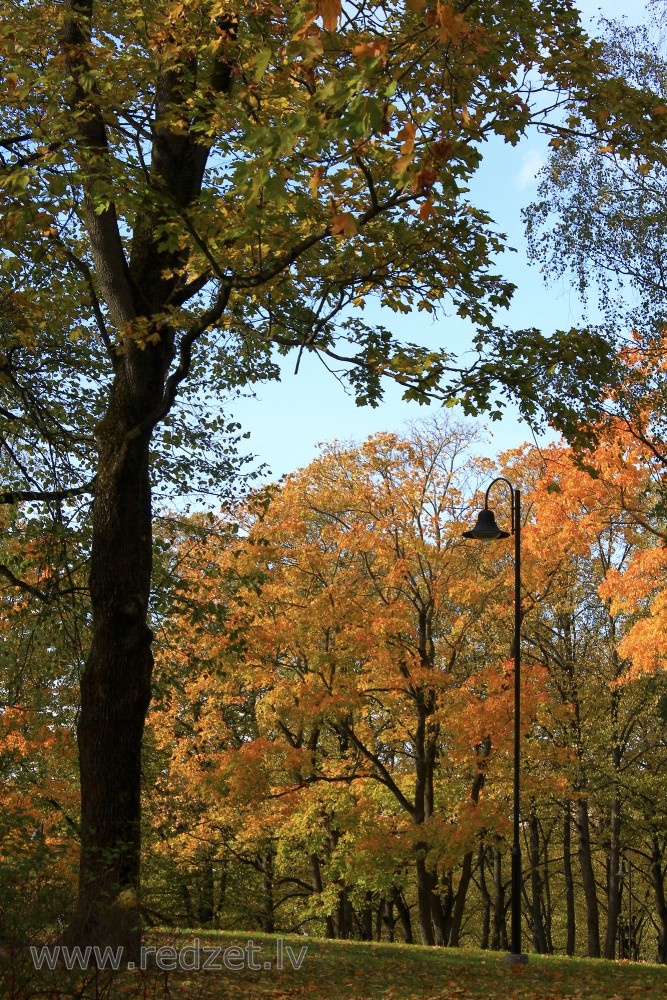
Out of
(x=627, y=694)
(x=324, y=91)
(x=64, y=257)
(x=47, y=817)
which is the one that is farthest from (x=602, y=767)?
(x=324, y=91)

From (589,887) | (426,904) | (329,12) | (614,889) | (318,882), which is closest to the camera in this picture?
(329,12)

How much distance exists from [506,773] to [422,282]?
12908 mm

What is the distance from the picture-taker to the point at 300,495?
71.6 feet

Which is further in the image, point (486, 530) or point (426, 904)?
Answer: point (426, 904)

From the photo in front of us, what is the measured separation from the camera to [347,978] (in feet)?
33.3

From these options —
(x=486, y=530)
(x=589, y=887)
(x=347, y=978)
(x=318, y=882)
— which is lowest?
(x=318, y=882)

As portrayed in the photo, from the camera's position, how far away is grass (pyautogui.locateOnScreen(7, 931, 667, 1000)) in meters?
6.72

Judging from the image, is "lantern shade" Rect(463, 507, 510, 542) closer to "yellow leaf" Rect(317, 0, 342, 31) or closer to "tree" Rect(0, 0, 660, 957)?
"tree" Rect(0, 0, 660, 957)

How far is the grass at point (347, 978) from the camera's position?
265 inches

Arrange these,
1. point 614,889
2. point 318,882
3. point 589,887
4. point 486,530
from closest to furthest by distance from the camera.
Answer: point 486,530 < point 589,887 < point 614,889 < point 318,882

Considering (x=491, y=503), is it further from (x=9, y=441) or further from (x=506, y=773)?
(x=9, y=441)

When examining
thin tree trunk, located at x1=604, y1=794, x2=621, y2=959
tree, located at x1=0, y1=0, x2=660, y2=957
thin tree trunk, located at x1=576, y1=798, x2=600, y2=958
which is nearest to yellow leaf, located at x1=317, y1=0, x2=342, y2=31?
tree, located at x1=0, y1=0, x2=660, y2=957

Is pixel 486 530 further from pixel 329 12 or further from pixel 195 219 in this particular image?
pixel 329 12

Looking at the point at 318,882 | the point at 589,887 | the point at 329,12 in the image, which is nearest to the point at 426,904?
the point at 318,882
